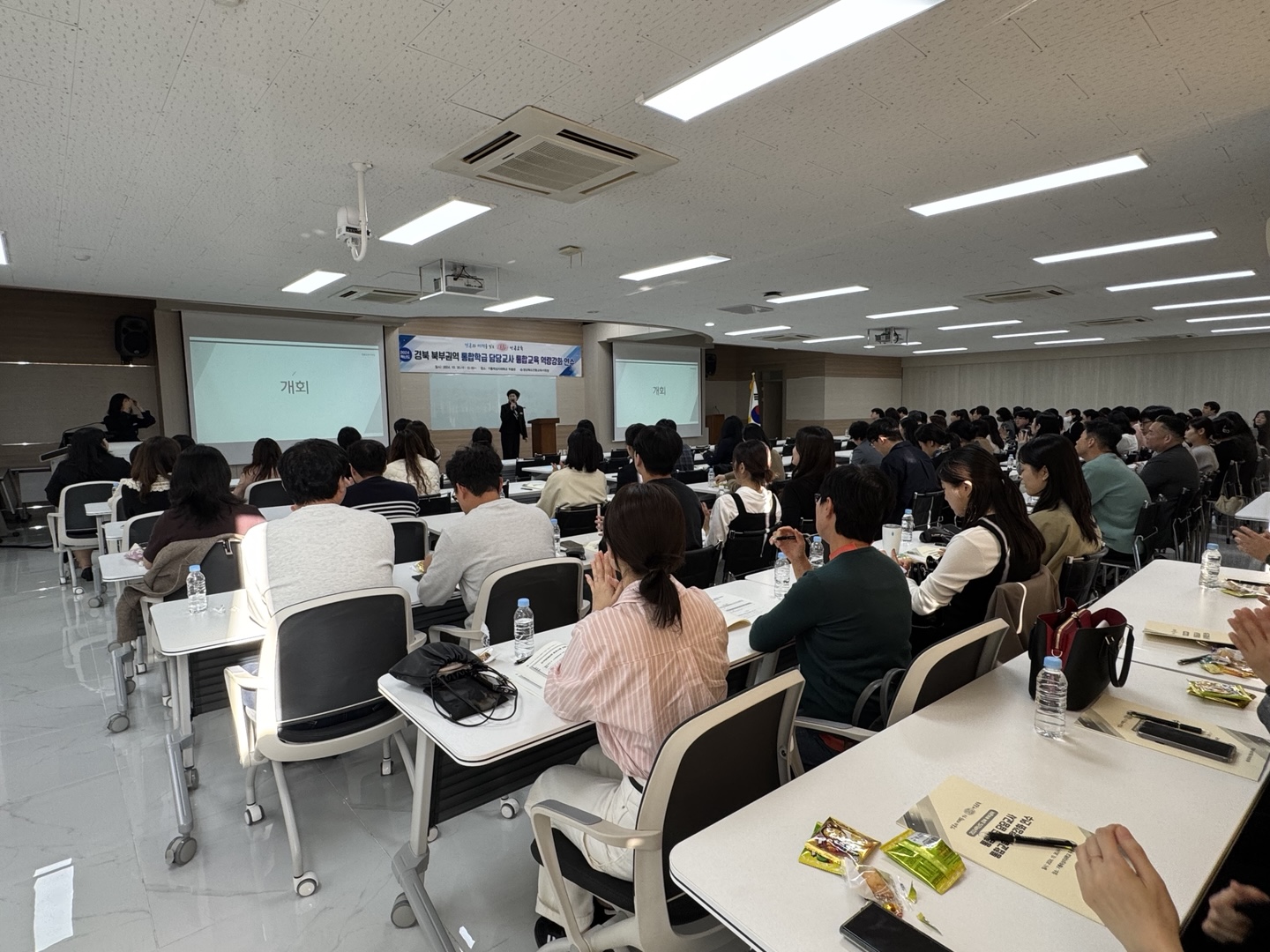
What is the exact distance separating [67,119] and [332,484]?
7.89 feet

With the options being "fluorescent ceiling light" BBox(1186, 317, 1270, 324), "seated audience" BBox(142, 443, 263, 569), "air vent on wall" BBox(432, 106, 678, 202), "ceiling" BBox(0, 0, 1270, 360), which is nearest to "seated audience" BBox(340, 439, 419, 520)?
"seated audience" BBox(142, 443, 263, 569)

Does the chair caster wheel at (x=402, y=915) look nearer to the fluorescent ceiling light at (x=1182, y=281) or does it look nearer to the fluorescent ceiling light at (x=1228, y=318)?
the fluorescent ceiling light at (x=1182, y=281)

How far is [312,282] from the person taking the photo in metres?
7.32

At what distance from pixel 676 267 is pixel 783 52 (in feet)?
13.6

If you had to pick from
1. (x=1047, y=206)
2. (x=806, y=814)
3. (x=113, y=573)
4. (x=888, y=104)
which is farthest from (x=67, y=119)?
(x=1047, y=206)

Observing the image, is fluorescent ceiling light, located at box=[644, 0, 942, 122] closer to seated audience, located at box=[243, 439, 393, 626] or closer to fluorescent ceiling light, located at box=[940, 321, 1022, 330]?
seated audience, located at box=[243, 439, 393, 626]

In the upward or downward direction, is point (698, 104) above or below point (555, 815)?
above

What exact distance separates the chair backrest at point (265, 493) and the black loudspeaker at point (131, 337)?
5407mm

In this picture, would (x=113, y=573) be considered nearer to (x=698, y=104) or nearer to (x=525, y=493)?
(x=698, y=104)

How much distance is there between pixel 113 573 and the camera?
3.10 metres

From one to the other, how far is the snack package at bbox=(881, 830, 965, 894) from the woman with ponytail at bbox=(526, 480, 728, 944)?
1.69ft

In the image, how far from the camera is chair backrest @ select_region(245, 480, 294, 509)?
17.3 ft

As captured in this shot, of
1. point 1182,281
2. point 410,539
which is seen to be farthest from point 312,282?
point 1182,281

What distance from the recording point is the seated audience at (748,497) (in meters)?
4.21
